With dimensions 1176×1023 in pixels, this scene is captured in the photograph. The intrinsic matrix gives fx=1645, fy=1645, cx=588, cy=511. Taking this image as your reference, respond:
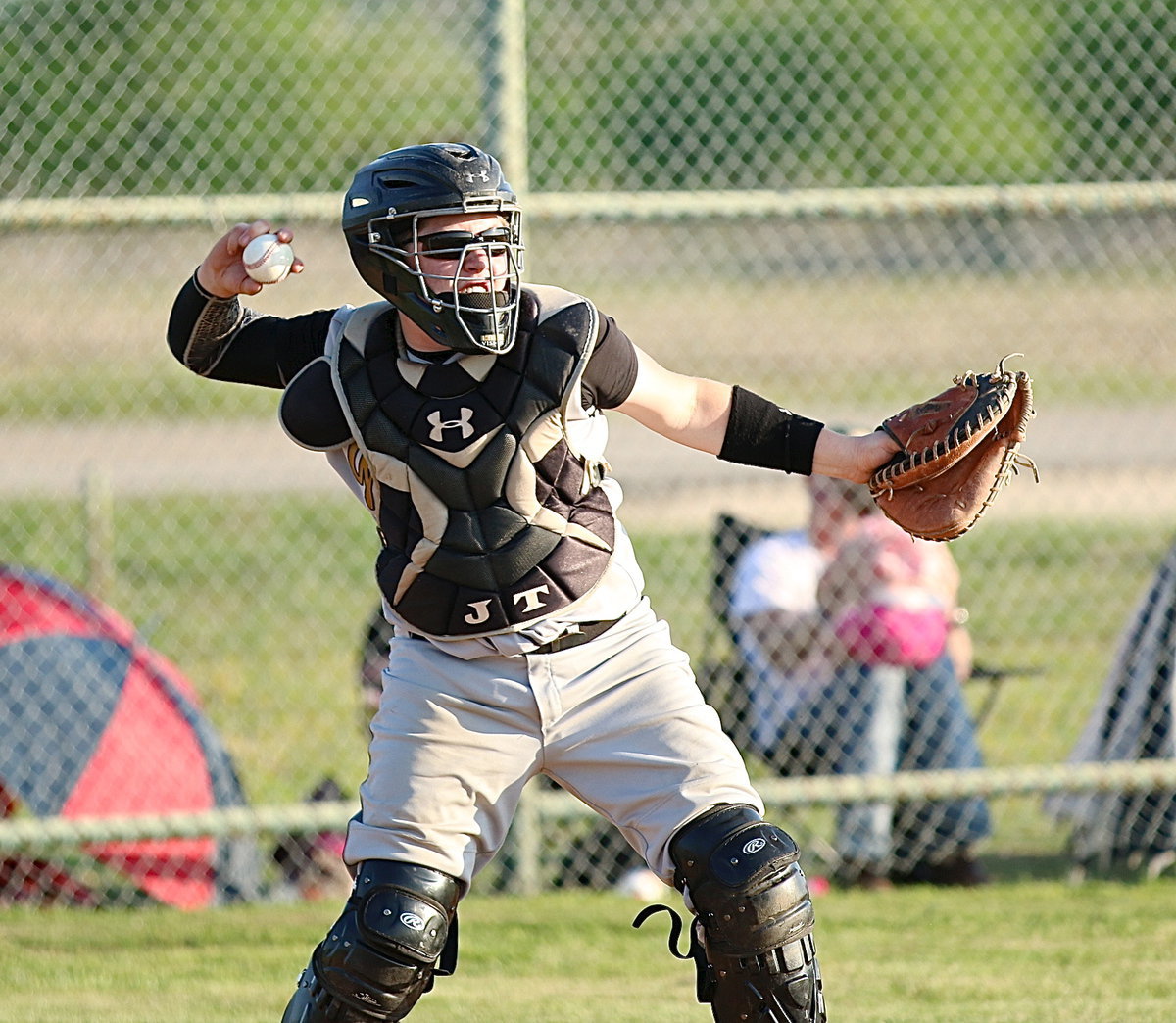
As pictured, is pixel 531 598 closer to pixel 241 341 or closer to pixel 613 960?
pixel 241 341

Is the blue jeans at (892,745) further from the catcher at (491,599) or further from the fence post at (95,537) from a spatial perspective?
the fence post at (95,537)

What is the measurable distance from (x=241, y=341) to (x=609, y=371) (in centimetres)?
71

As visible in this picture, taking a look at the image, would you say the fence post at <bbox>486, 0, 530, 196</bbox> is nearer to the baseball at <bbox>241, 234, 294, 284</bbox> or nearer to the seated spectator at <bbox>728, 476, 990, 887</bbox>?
the seated spectator at <bbox>728, 476, 990, 887</bbox>

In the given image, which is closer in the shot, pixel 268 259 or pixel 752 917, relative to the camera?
pixel 752 917

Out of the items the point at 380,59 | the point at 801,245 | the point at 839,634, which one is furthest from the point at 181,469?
the point at 839,634

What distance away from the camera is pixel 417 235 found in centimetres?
286

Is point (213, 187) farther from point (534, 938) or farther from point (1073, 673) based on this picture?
point (1073, 673)

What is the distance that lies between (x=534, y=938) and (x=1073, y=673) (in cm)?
364

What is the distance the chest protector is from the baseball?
0.18 meters

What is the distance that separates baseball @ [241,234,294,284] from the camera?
2895 millimetres

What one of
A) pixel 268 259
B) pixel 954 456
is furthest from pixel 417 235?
pixel 954 456

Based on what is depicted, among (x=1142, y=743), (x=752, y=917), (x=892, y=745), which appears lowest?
(x=892, y=745)

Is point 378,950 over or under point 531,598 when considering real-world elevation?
under

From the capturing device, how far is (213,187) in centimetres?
535
